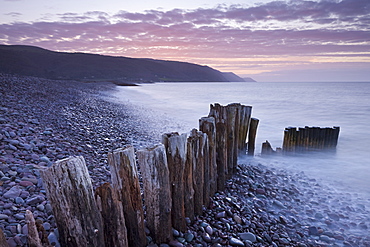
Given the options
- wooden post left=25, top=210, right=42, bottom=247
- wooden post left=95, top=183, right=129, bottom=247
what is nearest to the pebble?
wooden post left=95, top=183, right=129, bottom=247

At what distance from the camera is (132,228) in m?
2.64

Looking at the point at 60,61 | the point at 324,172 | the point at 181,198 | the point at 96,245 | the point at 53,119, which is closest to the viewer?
the point at 96,245

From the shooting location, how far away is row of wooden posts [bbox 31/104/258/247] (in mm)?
2131

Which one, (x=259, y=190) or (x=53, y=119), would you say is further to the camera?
(x=53, y=119)

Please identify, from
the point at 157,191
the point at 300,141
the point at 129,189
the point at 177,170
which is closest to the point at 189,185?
the point at 177,170

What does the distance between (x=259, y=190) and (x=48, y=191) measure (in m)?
3.56

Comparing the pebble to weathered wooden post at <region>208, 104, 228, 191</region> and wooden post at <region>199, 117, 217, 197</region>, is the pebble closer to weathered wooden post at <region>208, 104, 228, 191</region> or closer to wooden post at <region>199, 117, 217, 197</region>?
wooden post at <region>199, 117, 217, 197</region>

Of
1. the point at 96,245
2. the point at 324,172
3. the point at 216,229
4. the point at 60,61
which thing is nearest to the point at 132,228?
the point at 96,245

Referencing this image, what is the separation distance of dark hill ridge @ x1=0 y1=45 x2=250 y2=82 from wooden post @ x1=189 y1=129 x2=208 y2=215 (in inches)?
3152

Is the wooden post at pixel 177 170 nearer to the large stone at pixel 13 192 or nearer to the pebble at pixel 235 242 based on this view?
the pebble at pixel 235 242

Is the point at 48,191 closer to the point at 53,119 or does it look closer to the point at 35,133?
the point at 35,133

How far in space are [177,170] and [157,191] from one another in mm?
373

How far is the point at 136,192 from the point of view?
2645mm

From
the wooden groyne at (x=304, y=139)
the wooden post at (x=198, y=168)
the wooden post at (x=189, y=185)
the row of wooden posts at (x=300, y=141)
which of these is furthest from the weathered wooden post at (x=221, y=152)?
the wooden groyne at (x=304, y=139)
